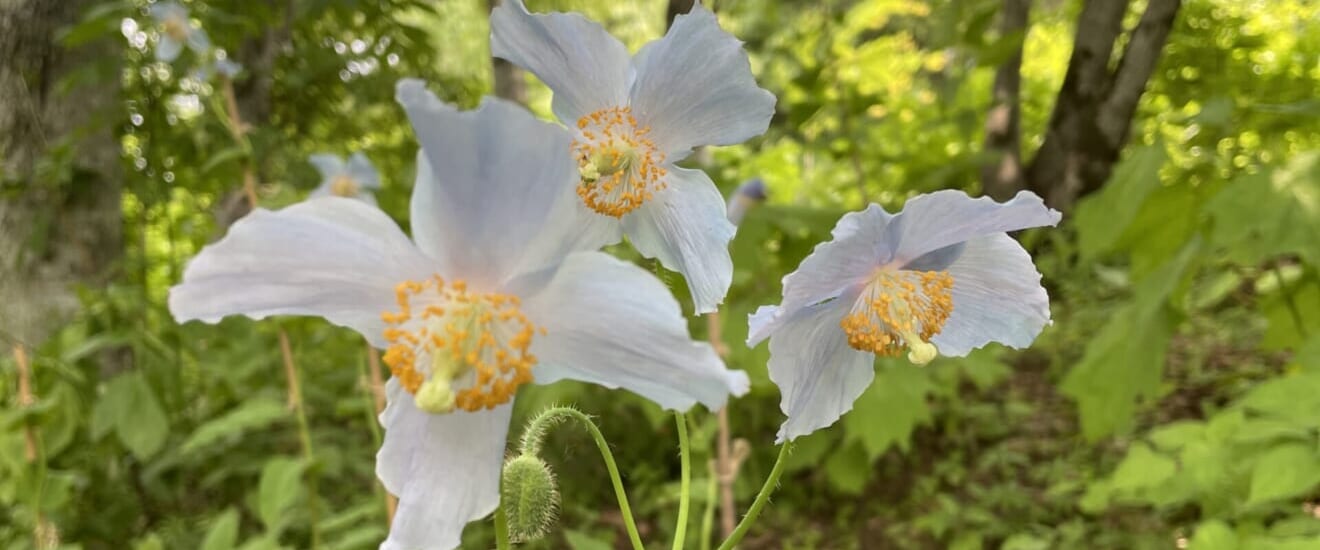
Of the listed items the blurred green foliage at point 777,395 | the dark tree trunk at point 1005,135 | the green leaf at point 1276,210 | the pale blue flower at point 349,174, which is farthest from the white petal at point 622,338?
the dark tree trunk at point 1005,135

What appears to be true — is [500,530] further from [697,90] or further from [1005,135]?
[1005,135]

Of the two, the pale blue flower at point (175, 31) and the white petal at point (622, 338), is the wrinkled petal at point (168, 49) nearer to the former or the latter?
the pale blue flower at point (175, 31)

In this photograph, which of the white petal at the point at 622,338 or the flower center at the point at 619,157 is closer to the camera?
the white petal at the point at 622,338

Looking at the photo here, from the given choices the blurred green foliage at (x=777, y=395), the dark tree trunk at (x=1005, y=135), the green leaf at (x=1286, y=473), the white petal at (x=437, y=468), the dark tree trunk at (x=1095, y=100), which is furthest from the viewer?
the dark tree trunk at (x=1005, y=135)

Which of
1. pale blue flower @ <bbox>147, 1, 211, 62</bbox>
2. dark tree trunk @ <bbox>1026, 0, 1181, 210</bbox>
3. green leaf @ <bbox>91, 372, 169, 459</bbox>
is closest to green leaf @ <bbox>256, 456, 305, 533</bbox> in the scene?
green leaf @ <bbox>91, 372, 169, 459</bbox>

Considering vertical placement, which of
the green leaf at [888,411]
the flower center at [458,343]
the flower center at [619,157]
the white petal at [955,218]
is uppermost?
the green leaf at [888,411]

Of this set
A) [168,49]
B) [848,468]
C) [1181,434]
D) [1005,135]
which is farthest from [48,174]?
[1005,135]
